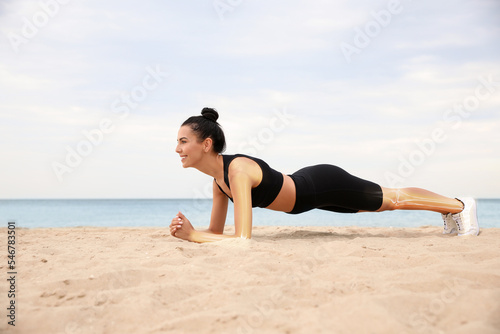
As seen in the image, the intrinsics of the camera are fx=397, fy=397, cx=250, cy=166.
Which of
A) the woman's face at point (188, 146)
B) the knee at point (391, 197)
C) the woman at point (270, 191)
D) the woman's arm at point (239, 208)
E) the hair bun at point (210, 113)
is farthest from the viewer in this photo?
the knee at point (391, 197)

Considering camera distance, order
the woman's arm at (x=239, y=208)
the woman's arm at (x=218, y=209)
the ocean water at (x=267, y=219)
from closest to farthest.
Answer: the woman's arm at (x=239, y=208)
the woman's arm at (x=218, y=209)
the ocean water at (x=267, y=219)

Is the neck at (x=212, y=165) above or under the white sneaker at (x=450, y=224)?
above

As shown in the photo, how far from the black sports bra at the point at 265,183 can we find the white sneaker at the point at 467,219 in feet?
6.14

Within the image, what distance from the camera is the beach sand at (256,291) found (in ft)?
5.21

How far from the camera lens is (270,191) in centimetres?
364

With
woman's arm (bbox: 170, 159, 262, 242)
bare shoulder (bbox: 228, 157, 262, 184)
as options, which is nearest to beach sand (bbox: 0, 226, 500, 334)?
woman's arm (bbox: 170, 159, 262, 242)

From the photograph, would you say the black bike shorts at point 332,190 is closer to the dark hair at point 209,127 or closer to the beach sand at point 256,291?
the dark hair at point 209,127

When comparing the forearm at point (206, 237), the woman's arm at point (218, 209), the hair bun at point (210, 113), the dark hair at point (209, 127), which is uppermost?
the hair bun at point (210, 113)

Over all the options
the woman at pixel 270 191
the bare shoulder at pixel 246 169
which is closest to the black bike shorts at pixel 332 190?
the woman at pixel 270 191

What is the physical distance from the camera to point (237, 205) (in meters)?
3.29

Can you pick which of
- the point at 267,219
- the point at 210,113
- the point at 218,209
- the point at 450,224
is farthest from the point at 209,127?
the point at 267,219

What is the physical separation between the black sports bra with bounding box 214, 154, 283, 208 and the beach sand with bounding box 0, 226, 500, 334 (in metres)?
0.81

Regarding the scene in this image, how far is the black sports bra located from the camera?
11.8ft

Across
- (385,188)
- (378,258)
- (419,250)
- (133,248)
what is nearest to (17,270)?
(133,248)
